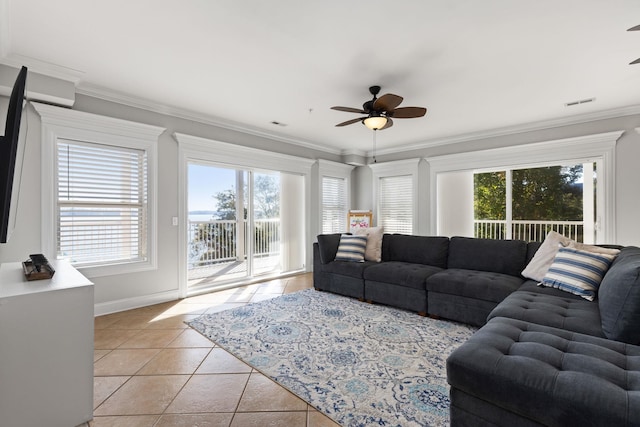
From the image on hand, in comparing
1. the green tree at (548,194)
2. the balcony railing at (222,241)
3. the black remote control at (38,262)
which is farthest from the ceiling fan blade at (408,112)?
the green tree at (548,194)

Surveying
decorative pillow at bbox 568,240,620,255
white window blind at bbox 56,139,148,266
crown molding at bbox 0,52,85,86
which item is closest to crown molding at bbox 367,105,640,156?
decorative pillow at bbox 568,240,620,255

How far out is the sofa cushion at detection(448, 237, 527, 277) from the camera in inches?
137

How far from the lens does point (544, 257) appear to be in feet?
10.3

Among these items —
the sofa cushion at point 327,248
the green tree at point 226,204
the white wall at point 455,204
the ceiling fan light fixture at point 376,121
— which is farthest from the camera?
the white wall at point 455,204

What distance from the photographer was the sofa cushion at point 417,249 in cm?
410

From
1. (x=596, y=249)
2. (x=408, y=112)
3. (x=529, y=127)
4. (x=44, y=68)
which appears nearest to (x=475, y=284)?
(x=596, y=249)

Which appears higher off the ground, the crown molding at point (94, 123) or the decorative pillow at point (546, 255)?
the crown molding at point (94, 123)

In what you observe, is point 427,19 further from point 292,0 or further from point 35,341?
point 35,341

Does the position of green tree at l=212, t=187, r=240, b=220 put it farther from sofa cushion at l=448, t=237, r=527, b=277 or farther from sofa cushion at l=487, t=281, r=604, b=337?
sofa cushion at l=487, t=281, r=604, b=337

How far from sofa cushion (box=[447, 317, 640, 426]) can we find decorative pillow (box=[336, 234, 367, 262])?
270cm

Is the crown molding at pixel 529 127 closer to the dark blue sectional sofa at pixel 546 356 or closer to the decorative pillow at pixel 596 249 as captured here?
the decorative pillow at pixel 596 249

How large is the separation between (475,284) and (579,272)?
844mm

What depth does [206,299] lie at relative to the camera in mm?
4176

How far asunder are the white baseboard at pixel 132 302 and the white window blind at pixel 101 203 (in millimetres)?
481
